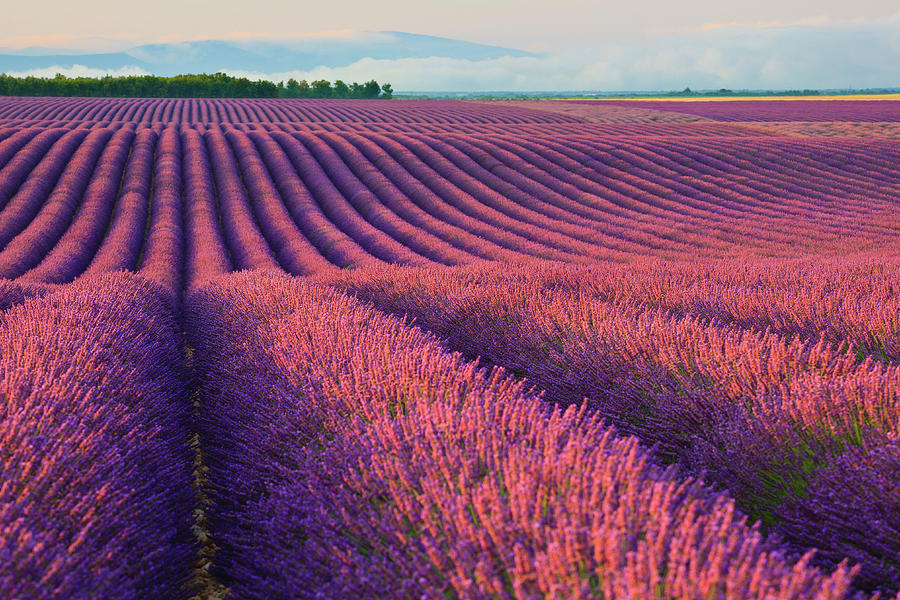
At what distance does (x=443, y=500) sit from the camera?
5.93 feet

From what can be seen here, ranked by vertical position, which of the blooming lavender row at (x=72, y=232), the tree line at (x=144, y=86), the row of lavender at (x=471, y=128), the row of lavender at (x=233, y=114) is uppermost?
the tree line at (x=144, y=86)

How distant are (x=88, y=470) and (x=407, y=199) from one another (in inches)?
606

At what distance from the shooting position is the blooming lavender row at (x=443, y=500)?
144 cm

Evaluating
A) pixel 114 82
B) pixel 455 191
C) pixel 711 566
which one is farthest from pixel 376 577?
pixel 114 82

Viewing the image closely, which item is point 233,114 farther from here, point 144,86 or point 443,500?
point 443,500

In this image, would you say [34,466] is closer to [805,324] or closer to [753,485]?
[753,485]

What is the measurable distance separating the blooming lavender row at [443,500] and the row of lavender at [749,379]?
0.43 metres

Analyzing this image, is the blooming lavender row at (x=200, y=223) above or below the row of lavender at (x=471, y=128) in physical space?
below

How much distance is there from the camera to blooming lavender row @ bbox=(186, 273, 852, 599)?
1444 mm

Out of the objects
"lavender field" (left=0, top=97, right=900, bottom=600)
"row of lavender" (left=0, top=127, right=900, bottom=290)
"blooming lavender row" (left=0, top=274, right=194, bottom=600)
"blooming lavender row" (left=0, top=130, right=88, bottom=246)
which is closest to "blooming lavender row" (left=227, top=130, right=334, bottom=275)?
"row of lavender" (left=0, top=127, right=900, bottom=290)

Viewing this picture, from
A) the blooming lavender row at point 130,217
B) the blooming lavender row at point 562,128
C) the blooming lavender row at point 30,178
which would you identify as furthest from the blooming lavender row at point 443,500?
the blooming lavender row at point 562,128

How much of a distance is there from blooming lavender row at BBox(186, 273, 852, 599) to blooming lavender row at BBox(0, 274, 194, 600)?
295 millimetres

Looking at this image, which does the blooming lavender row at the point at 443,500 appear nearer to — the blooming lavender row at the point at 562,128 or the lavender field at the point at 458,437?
the lavender field at the point at 458,437

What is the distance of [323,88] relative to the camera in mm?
77375
